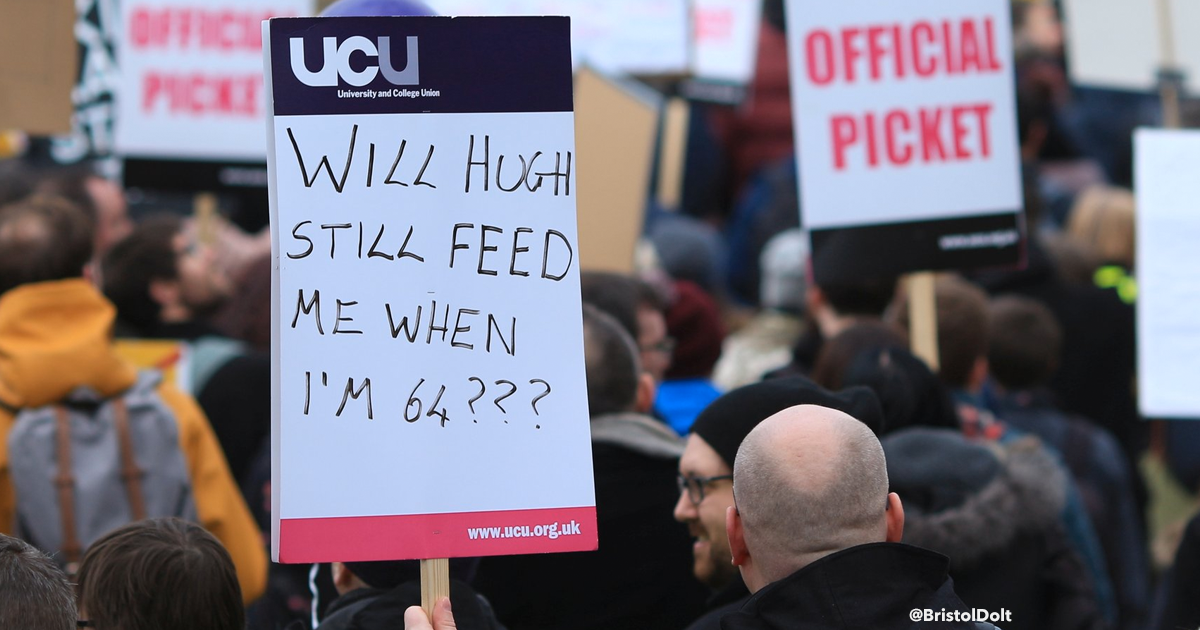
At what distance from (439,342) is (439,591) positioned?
446 millimetres

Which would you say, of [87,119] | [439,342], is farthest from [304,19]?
[87,119]

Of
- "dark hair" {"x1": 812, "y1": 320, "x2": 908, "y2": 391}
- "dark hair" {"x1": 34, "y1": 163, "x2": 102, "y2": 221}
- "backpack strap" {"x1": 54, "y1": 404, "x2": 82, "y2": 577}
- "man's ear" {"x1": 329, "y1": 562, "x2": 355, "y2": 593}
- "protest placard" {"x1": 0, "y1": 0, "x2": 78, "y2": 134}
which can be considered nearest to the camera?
"man's ear" {"x1": 329, "y1": 562, "x2": 355, "y2": 593}

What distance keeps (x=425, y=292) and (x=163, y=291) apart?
2863mm

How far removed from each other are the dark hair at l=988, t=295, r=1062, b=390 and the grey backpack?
3001 mm

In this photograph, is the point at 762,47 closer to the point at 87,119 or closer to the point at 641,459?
the point at 87,119

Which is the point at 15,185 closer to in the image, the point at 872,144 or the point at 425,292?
the point at 872,144

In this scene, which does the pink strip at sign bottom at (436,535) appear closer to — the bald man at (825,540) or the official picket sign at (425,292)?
the official picket sign at (425,292)

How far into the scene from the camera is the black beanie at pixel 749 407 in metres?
3.32

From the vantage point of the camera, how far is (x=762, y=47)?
9.82m

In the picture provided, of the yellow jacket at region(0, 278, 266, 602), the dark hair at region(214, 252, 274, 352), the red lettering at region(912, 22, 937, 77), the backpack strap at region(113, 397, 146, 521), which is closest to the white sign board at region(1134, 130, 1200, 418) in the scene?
the red lettering at region(912, 22, 937, 77)

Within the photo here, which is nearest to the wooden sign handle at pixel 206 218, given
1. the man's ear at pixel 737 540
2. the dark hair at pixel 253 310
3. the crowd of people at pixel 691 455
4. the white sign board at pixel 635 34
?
the crowd of people at pixel 691 455

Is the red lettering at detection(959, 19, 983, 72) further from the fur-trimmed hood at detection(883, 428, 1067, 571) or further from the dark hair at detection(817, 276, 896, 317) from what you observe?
the fur-trimmed hood at detection(883, 428, 1067, 571)

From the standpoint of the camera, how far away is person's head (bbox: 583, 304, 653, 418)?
12.3ft

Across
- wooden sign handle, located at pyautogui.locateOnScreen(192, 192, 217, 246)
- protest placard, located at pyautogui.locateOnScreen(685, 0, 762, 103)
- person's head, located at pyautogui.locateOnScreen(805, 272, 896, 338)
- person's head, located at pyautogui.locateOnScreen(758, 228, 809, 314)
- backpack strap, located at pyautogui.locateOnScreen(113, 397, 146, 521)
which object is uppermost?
protest placard, located at pyautogui.locateOnScreen(685, 0, 762, 103)
